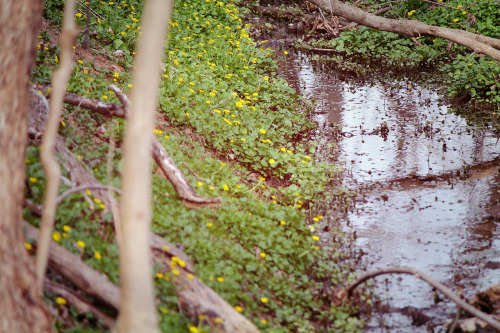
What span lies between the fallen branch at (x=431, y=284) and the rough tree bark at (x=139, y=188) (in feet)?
7.86

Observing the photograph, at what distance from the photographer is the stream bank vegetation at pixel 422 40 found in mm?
9469

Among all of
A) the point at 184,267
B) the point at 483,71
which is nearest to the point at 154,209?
the point at 184,267

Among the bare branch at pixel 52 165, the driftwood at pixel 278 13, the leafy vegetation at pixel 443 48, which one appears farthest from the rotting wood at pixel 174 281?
the driftwood at pixel 278 13

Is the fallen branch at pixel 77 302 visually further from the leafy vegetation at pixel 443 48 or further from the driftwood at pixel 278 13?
the driftwood at pixel 278 13

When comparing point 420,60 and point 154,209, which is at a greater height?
point 420,60

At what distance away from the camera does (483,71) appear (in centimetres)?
962

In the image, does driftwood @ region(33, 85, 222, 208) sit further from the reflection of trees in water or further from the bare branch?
the reflection of trees in water

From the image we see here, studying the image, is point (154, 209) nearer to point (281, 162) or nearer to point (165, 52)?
point (281, 162)

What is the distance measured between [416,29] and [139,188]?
344 inches

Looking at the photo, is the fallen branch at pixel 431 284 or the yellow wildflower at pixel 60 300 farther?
the fallen branch at pixel 431 284

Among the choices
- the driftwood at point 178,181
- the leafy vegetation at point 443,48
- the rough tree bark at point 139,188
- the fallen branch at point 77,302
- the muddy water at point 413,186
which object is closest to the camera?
the rough tree bark at point 139,188

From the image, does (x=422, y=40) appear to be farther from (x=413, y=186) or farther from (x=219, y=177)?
(x=219, y=177)

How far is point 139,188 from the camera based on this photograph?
2582 millimetres

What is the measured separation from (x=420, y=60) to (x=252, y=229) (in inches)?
301
